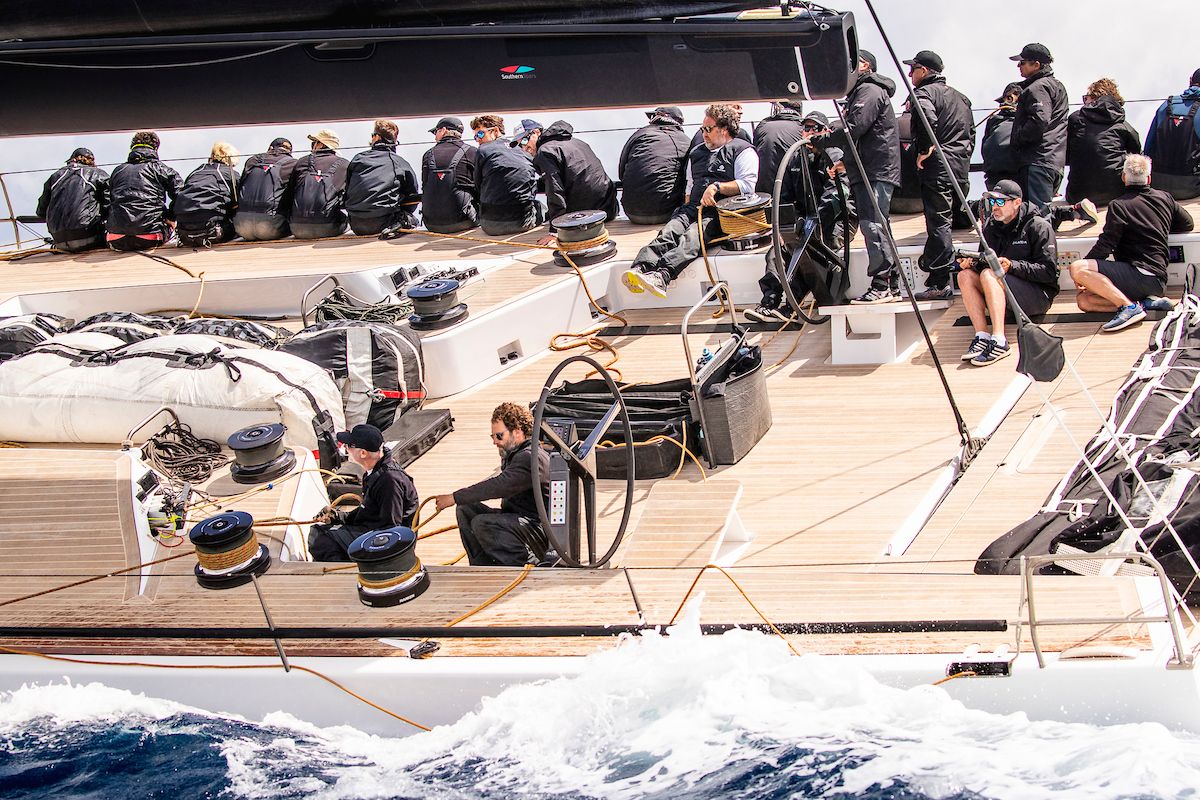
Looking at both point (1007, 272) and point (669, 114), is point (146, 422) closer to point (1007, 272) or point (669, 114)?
point (1007, 272)

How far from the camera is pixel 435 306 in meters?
6.26

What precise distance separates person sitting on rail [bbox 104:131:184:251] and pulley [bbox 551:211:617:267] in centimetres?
337

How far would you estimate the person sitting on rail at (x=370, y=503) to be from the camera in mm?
4258

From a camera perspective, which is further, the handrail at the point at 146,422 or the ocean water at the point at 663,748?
the handrail at the point at 146,422

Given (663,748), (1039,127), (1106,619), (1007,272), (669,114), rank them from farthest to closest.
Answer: (669,114), (1039,127), (1007,272), (663,748), (1106,619)

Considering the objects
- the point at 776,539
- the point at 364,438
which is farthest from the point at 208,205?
the point at 776,539

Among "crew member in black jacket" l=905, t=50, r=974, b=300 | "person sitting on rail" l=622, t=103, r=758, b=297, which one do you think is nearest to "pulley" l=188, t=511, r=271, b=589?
"person sitting on rail" l=622, t=103, r=758, b=297

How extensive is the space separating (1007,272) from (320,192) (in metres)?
4.87

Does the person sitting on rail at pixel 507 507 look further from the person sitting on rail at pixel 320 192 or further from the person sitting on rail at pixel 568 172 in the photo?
the person sitting on rail at pixel 320 192

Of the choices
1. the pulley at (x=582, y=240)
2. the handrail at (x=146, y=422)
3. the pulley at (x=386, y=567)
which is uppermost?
the pulley at (x=582, y=240)

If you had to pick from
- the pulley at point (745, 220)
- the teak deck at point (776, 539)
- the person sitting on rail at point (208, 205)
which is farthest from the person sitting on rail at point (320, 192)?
the pulley at point (745, 220)

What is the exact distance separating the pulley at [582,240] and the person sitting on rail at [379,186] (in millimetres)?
1875

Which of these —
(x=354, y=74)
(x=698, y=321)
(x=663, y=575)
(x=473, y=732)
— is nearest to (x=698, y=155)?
(x=698, y=321)

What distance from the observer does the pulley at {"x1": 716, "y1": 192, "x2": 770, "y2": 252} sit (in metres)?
6.75
